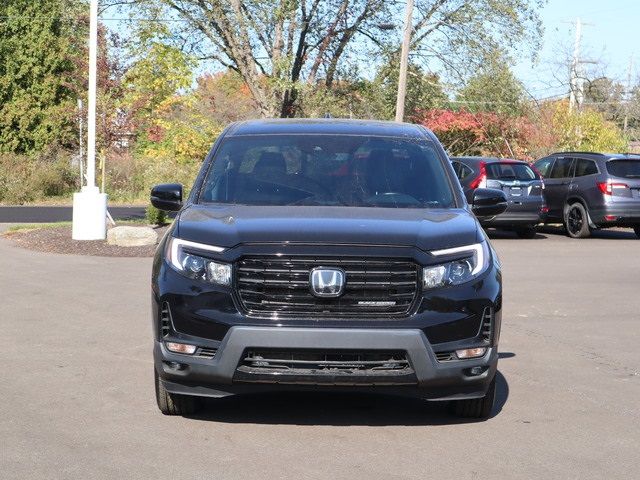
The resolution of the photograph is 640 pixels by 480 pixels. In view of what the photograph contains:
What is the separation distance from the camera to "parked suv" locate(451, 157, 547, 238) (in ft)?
73.3

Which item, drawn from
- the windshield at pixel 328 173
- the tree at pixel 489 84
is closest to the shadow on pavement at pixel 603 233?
the tree at pixel 489 84

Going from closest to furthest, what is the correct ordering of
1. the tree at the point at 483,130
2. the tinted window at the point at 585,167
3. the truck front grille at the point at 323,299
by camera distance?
1. the truck front grille at the point at 323,299
2. the tinted window at the point at 585,167
3. the tree at the point at 483,130

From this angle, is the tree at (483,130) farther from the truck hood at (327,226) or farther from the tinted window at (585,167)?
the truck hood at (327,226)

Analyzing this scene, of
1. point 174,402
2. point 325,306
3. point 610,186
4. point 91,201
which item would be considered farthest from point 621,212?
point 325,306

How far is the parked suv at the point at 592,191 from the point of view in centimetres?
2250

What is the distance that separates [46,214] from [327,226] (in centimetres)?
2483

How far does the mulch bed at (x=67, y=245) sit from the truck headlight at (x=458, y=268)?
11.4m

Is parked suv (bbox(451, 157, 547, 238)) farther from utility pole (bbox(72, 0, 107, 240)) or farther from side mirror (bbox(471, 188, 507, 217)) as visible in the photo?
side mirror (bbox(471, 188, 507, 217))

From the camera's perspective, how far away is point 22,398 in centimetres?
714

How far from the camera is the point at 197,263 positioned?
622 centimetres

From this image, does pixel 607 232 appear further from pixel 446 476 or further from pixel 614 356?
pixel 446 476

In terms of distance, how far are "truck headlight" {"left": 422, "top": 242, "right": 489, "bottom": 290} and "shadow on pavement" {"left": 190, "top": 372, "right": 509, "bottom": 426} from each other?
100 cm

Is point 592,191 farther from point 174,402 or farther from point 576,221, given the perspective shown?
point 174,402

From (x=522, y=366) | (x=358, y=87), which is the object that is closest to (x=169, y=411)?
(x=522, y=366)
